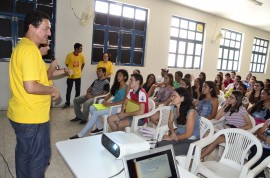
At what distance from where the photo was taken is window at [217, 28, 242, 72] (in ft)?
29.8

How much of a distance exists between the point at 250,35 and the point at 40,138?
10537 millimetres

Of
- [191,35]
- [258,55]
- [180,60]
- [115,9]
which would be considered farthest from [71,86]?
[258,55]

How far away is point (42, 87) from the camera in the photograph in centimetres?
147

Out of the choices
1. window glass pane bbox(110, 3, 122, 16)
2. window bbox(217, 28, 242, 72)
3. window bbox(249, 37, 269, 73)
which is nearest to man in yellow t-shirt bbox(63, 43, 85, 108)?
window glass pane bbox(110, 3, 122, 16)

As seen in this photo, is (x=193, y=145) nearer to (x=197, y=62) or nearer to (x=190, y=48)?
(x=190, y=48)

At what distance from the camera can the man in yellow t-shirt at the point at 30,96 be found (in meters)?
1.44

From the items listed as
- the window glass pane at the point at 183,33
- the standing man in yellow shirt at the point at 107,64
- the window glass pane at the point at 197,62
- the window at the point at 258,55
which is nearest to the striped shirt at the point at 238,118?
the standing man in yellow shirt at the point at 107,64

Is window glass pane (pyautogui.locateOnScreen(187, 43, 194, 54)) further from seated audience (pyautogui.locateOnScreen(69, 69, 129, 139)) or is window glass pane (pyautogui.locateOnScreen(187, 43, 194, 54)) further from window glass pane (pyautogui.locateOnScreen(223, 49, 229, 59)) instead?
seated audience (pyautogui.locateOnScreen(69, 69, 129, 139))

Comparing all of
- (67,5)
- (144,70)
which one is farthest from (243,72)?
(67,5)

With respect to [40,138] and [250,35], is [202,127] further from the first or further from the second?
[250,35]

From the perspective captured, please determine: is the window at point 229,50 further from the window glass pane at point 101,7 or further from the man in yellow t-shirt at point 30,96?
the man in yellow t-shirt at point 30,96

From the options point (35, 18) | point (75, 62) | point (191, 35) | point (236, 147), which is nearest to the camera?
point (35, 18)

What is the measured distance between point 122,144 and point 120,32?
5.08 meters

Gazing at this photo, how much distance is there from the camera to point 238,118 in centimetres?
285
